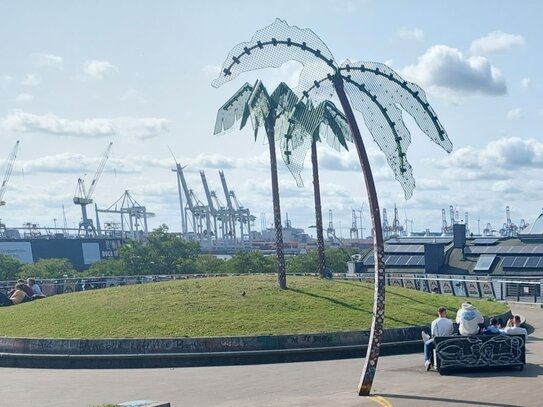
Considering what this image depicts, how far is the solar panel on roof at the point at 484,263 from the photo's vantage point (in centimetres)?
4753

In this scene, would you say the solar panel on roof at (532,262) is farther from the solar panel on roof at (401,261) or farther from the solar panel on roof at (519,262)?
the solar panel on roof at (401,261)

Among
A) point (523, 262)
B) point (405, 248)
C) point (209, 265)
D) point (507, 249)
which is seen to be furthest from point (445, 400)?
point (209, 265)

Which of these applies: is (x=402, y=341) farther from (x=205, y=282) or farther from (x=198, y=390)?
(x=205, y=282)

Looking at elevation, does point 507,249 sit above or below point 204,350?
above

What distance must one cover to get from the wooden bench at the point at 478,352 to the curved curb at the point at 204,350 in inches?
145

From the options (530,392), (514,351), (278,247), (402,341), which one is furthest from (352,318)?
(530,392)

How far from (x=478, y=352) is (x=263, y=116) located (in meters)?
11.4

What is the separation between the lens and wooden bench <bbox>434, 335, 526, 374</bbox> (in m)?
16.2

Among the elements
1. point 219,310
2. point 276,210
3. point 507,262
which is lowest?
point 507,262

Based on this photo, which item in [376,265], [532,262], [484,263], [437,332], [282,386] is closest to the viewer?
[376,265]

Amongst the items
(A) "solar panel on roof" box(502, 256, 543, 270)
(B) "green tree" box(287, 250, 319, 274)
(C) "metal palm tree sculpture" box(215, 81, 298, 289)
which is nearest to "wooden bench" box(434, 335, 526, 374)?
(C) "metal palm tree sculpture" box(215, 81, 298, 289)

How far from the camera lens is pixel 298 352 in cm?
1942

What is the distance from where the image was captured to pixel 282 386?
15898 millimetres

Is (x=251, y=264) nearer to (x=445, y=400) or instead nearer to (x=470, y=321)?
(x=470, y=321)
